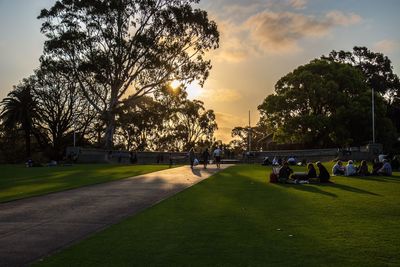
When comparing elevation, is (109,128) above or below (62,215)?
above

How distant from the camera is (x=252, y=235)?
8.21m

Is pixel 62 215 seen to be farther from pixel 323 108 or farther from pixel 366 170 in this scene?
pixel 323 108

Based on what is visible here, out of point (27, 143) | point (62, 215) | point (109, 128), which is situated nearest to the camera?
point (62, 215)

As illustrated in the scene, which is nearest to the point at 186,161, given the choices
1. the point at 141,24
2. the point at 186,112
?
the point at 141,24

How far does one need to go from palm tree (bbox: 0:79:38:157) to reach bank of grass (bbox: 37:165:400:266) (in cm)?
5075

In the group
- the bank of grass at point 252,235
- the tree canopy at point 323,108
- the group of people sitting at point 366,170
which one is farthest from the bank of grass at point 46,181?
the tree canopy at point 323,108

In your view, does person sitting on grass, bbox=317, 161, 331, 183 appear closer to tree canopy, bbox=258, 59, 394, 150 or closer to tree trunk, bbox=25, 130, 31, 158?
tree canopy, bbox=258, 59, 394, 150

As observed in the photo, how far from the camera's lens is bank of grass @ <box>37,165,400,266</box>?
6590 millimetres

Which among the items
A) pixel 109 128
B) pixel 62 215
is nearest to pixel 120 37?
pixel 109 128

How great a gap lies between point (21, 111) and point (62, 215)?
51.8 metres

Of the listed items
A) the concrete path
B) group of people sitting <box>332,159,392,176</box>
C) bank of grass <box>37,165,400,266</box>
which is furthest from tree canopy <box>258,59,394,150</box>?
bank of grass <box>37,165,400,266</box>

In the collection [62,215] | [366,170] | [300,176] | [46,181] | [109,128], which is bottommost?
[62,215]

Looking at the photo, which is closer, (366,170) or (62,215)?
(62,215)

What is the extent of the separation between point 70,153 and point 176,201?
36211 millimetres
